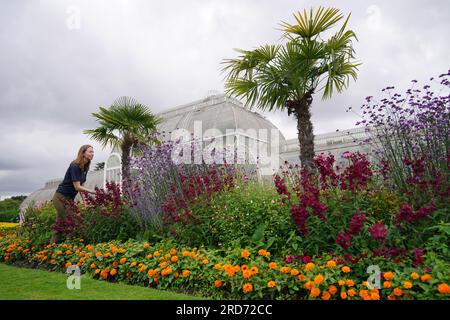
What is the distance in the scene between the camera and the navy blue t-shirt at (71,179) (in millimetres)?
5445

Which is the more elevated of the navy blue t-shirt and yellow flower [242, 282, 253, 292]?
the navy blue t-shirt

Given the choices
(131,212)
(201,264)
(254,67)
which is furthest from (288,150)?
(201,264)

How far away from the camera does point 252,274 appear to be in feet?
9.44

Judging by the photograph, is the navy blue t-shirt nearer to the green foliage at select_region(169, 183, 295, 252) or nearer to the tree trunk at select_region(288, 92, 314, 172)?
the green foliage at select_region(169, 183, 295, 252)

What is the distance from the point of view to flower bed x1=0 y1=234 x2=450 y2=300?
96.3 inches

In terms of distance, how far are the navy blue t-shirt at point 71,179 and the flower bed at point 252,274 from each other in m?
1.48

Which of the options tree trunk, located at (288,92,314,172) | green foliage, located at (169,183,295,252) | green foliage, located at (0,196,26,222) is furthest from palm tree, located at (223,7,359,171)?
green foliage, located at (0,196,26,222)

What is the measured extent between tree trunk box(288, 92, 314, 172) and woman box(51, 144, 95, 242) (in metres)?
3.94

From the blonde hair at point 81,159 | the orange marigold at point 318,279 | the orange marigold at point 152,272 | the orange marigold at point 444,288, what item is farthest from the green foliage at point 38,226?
the orange marigold at point 444,288

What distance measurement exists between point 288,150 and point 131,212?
10.5 metres

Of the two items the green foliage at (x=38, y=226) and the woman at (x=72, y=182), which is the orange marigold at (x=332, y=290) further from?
the green foliage at (x=38, y=226)

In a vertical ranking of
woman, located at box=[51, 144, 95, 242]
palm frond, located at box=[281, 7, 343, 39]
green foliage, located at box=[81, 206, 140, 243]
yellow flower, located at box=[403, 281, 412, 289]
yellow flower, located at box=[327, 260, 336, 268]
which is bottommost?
yellow flower, located at box=[403, 281, 412, 289]
